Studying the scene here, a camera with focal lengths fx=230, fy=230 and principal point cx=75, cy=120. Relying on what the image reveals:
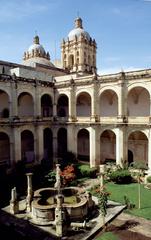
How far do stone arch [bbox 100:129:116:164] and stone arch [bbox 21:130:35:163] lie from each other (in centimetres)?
938

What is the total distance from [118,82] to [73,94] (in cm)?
631

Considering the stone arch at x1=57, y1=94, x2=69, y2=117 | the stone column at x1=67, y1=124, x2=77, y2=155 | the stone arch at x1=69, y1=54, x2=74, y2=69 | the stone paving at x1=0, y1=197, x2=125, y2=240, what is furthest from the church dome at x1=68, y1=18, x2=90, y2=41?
the stone paving at x1=0, y1=197, x2=125, y2=240

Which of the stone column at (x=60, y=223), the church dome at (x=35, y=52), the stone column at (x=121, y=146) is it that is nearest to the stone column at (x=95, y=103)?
the stone column at (x=121, y=146)

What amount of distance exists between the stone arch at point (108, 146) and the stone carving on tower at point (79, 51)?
1564 cm

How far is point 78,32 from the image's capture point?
143ft

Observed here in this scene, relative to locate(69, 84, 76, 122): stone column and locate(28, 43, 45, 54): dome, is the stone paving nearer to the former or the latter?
locate(69, 84, 76, 122): stone column

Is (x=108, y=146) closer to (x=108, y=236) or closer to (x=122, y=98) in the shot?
(x=122, y=98)

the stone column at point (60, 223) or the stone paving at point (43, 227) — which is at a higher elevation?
the stone column at point (60, 223)

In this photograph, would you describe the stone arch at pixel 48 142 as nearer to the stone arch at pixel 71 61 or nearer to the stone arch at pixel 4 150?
the stone arch at pixel 4 150

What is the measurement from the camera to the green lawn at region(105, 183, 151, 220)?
1620 cm

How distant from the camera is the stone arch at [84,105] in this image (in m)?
31.4

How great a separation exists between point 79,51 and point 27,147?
69.4 feet

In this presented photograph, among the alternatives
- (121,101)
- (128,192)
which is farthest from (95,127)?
(128,192)

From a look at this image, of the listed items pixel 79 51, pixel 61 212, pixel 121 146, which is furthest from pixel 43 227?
pixel 79 51
